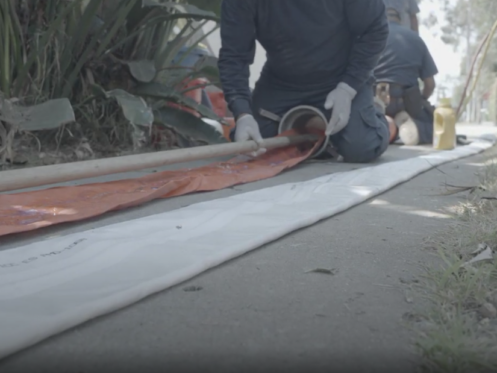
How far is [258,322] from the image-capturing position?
84 cm

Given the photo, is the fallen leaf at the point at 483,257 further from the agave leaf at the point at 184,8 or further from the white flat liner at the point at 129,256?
the agave leaf at the point at 184,8

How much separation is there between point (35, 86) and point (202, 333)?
6.83 ft

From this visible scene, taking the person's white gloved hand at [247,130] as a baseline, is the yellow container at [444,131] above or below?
below

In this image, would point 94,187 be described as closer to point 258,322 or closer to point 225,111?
point 258,322

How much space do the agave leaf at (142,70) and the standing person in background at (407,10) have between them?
273cm

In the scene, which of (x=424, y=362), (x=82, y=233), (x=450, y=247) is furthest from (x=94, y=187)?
(x=424, y=362)

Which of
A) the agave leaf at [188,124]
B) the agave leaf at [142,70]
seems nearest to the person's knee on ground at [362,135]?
the agave leaf at [188,124]

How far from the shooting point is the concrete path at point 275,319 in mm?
719

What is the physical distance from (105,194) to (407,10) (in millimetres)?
4212

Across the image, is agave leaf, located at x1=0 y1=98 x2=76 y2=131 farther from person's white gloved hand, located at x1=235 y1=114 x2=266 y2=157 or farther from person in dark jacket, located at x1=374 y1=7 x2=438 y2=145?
person in dark jacket, located at x1=374 y1=7 x2=438 y2=145

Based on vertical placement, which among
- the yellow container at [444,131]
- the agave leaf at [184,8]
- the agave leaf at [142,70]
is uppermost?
the agave leaf at [184,8]

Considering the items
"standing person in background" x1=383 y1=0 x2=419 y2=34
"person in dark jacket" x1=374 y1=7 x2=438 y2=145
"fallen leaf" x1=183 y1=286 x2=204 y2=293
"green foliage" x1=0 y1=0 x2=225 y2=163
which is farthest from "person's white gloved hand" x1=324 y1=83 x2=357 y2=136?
"standing person in background" x1=383 y1=0 x2=419 y2=34

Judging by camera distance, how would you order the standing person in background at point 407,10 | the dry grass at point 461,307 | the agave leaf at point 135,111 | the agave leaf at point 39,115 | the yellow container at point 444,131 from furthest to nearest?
the standing person in background at point 407,10 < the yellow container at point 444,131 < the agave leaf at point 135,111 < the agave leaf at point 39,115 < the dry grass at point 461,307

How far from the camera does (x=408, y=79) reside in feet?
15.2
